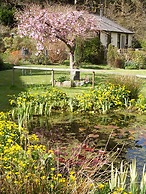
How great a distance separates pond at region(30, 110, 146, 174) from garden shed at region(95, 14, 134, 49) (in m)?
21.1

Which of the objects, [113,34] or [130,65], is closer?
[130,65]

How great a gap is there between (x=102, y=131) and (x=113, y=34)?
25814 millimetres

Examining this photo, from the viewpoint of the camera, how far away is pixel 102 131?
7613mm

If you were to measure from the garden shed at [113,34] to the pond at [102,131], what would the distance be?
21086 mm

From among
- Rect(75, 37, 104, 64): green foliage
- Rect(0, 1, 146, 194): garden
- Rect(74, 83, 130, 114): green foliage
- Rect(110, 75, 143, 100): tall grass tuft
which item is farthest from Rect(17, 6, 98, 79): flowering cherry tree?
Rect(75, 37, 104, 64): green foliage

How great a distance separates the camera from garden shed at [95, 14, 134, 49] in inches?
1210

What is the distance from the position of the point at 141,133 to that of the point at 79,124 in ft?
4.59

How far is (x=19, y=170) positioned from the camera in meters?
3.42

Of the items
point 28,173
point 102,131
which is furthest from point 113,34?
point 28,173

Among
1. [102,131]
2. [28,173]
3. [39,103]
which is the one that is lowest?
[102,131]

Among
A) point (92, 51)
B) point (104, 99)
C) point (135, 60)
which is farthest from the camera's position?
point (92, 51)

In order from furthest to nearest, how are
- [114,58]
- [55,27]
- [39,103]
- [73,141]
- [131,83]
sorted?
[114,58] < [55,27] < [131,83] < [39,103] < [73,141]

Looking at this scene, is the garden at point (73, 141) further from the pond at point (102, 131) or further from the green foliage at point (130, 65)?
the green foliage at point (130, 65)

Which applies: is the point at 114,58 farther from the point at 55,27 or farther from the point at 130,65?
the point at 55,27
